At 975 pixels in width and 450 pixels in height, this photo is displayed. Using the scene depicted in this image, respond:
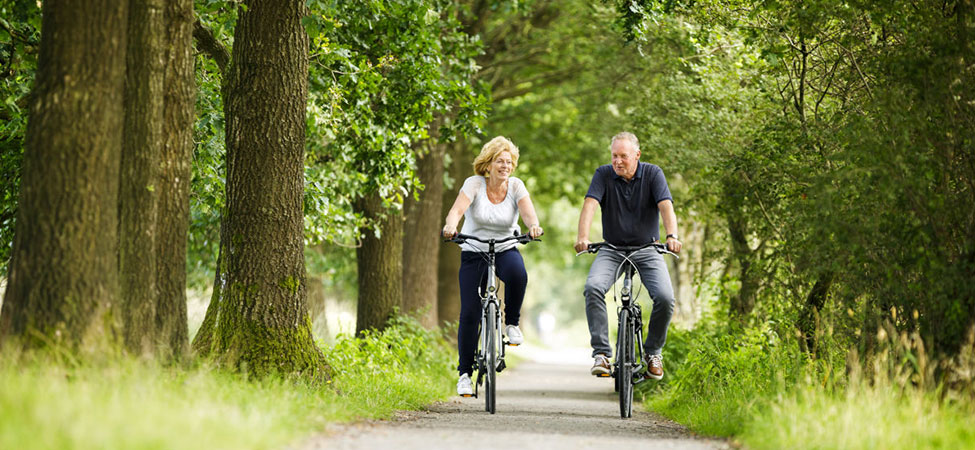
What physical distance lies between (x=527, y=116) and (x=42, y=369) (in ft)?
65.5

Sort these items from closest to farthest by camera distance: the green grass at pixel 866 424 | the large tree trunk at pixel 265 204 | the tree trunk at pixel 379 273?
the green grass at pixel 866 424
the large tree trunk at pixel 265 204
the tree trunk at pixel 379 273

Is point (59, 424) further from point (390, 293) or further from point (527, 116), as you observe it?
point (527, 116)

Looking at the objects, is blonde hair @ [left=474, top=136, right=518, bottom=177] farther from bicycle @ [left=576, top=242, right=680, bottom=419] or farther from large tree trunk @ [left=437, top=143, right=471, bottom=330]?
large tree trunk @ [left=437, top=143, right=471, bottom=330]

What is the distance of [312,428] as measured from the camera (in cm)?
611

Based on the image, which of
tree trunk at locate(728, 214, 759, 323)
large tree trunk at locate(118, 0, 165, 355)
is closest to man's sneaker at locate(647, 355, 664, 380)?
tree trunk at locate(728, 214, 759, 323)

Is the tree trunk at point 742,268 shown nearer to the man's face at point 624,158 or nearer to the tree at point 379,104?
the man's face at point 624,158

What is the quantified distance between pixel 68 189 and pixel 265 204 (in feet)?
8.07

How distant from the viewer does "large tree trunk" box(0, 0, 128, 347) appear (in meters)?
5.68

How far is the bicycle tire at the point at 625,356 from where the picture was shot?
27.5 feet

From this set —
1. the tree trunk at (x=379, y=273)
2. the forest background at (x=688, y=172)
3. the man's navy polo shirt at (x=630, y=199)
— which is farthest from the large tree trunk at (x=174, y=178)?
the tree trunk at (x=379, y=273)

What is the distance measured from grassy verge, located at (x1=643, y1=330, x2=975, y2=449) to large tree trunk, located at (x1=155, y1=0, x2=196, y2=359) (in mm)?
3866

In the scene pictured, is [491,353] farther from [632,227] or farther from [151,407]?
[151,407]

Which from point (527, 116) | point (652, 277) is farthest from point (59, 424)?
point (527, 116)

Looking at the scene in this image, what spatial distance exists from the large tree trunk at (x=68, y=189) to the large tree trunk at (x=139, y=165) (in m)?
0.53
